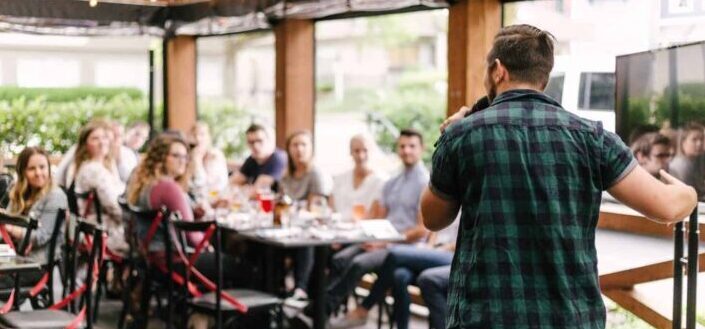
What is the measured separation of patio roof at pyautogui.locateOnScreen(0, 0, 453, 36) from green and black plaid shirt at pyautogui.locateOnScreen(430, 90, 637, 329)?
496 cm

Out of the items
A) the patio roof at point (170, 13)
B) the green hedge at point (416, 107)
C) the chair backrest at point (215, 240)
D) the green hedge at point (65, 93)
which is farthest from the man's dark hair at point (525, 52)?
the green hedge at point (65, 93)

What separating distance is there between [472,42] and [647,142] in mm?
3609

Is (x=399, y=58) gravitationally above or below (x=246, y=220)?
above

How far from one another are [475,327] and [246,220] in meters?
4.54

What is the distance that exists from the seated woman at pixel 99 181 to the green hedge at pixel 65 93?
572 millimetres

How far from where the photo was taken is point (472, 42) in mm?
7406

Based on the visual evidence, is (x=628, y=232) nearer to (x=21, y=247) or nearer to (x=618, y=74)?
(x=618, y=74)

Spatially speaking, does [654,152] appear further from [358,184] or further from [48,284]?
[358,184]

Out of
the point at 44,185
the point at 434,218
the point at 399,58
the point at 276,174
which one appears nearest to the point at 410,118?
the point at 399,58

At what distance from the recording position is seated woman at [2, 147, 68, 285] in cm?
605

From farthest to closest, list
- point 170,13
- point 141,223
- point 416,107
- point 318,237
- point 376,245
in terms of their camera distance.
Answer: point 170,13
point 416,107
point 376,245
point 141,223
point 318,237

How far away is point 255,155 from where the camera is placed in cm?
863

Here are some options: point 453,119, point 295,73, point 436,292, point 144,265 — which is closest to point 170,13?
point 295,73

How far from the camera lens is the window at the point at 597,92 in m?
4.79
